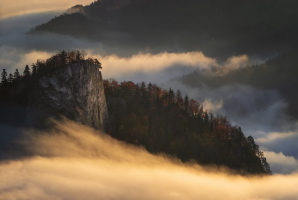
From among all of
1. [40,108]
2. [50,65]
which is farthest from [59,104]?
[50,65]

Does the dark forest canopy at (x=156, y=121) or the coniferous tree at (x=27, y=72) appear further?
the coniferous tree at (x=27, y=72)

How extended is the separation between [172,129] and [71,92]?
73620 mm

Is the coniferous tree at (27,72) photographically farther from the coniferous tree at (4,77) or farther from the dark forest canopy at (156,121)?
the coniferous tree at (4,77)

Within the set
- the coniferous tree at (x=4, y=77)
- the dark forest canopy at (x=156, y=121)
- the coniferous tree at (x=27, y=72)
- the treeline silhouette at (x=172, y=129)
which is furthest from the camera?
the treeline silhouette at (x=172, y=129)

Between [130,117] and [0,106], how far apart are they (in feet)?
209

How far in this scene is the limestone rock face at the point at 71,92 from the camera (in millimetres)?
106562

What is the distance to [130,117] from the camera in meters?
136

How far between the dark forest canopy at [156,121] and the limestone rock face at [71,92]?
2753mm

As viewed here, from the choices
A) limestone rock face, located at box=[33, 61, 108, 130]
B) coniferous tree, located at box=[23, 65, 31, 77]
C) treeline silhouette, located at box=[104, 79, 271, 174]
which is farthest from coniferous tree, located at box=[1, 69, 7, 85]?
treeline silhouette, located at box=[104, 79, 271, 174]

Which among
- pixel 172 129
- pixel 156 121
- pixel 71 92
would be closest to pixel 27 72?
pixel 71 92

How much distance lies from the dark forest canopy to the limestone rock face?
275cm

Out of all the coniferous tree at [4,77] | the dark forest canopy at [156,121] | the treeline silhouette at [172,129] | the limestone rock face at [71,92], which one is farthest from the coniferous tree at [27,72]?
the treeline silhouette at [172,129]

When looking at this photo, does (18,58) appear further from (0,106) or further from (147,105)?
(147,105)

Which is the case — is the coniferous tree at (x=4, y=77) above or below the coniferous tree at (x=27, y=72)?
below
